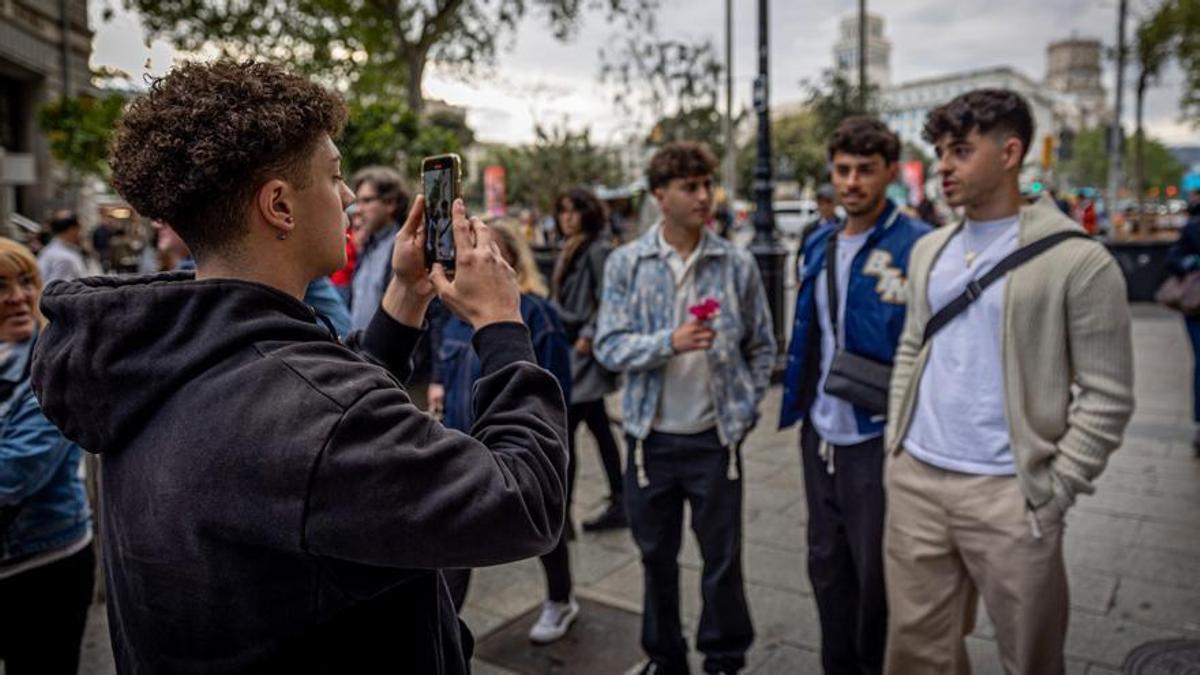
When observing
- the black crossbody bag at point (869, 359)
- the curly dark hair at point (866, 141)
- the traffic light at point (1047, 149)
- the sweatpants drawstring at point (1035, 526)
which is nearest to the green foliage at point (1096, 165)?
the traffic light at point (1047, 149)

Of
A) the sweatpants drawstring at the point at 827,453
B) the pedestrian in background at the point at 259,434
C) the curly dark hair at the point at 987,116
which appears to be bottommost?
the sweatpants drawstring at the point at 827,453

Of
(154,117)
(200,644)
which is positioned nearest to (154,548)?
(200,644)

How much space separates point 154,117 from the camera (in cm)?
129

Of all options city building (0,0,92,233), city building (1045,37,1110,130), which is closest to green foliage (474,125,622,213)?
city building (0,0,92,233)

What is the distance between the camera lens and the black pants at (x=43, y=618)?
267 centimetres

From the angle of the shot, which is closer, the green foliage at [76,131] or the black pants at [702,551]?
the black pants at [702,551]

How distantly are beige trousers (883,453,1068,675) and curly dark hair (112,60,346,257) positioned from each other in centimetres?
219

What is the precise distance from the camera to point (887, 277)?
3.29 m

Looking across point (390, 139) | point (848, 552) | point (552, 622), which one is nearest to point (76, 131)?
point (390, 139)

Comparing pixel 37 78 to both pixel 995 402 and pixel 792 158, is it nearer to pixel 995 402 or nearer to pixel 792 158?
pixel 792 158

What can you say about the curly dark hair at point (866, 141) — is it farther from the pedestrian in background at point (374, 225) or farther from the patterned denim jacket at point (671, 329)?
the pedestrian in background at point (374, 225)

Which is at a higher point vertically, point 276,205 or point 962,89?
point 962,89

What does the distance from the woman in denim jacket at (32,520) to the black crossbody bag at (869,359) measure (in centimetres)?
252

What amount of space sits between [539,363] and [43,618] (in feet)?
5.84
